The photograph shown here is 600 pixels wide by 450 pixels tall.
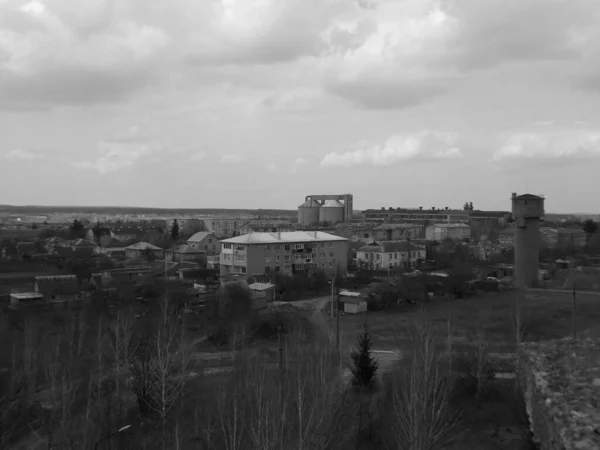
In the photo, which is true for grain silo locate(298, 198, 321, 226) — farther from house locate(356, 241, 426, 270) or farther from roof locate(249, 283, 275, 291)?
roof locate(249, 283, 275, 291)

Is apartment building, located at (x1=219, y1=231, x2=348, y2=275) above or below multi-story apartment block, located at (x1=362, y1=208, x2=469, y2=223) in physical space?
below

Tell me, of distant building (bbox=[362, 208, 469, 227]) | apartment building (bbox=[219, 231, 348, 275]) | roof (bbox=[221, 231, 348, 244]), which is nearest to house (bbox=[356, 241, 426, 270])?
apartment building (bbox=[219, 231, 348, 275])

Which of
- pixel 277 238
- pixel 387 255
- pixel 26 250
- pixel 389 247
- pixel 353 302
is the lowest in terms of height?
pixel 353 302

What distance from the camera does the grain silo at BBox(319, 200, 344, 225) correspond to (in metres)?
65.1

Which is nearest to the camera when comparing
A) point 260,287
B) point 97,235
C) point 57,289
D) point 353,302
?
point 57,289

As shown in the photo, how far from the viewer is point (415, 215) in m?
65.9

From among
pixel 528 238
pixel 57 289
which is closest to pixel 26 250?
pixel 57 289

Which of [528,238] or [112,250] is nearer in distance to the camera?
[528,238]

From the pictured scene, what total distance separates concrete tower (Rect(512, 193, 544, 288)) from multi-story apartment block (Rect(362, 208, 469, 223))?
3524cm

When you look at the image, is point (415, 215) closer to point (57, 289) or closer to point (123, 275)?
point (123, 275)

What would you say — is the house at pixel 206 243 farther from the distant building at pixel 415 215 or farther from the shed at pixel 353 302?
the distant building at pixel 415 215

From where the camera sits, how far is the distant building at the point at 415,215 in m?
62.8

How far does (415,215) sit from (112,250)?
125ft

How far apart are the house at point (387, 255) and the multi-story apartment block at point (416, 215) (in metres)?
27.1
